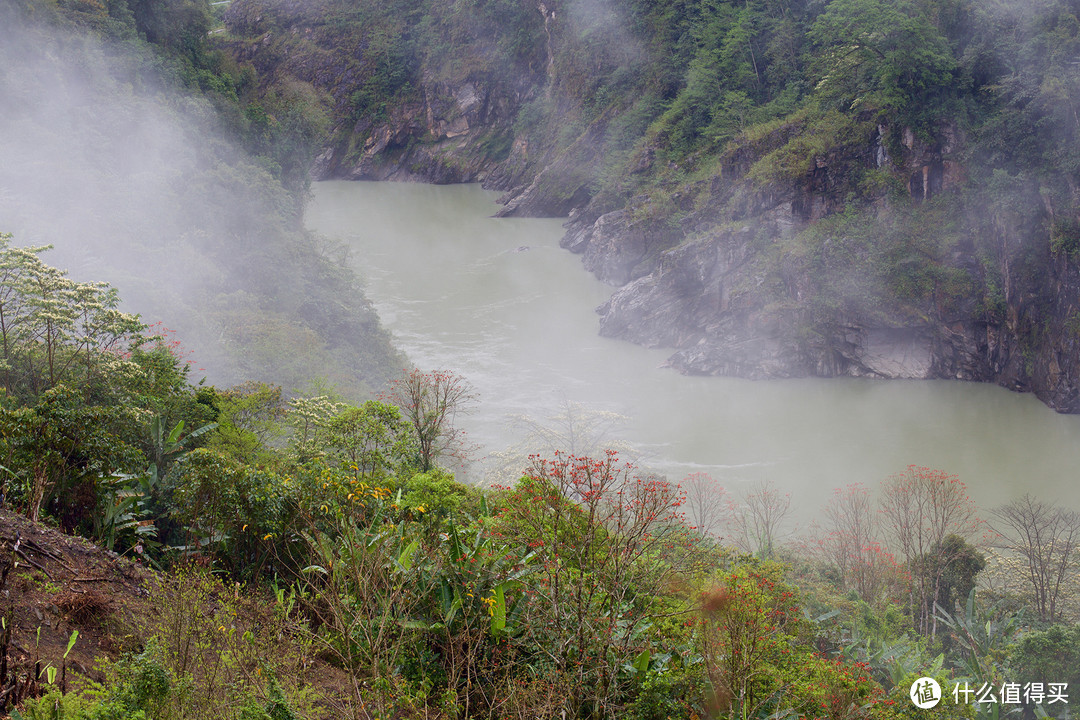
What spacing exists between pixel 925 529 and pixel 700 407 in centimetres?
996

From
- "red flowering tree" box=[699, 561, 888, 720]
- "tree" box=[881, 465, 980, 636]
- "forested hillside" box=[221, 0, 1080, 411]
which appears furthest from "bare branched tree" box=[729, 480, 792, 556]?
"forested hillside" box=[221, 0, 1080, 411]

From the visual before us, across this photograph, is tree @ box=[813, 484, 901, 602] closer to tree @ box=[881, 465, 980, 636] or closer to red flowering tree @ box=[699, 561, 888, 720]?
tree @ box=[881, 465, 980, 636]

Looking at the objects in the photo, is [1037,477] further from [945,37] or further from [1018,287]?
[945,37]

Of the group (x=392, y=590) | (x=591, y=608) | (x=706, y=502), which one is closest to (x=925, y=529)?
(x=706, y=502)

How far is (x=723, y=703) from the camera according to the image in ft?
21.9

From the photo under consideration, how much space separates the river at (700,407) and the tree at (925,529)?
8.70 ft

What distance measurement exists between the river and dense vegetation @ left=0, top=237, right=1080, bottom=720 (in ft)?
25.2

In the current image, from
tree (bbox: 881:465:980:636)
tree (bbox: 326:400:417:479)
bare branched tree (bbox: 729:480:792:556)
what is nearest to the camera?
tree (bbox: 326:400:417:479)

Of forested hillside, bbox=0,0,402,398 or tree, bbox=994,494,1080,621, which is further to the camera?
forested hillside, bbox=0,0,402,398

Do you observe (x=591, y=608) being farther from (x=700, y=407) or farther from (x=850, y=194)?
(x=850, y=194)

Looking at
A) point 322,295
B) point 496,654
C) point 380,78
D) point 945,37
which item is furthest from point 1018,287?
point 380,78

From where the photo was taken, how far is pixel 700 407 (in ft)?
83.9

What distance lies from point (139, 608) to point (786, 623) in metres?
7.42

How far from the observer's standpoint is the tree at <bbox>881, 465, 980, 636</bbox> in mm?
14086
